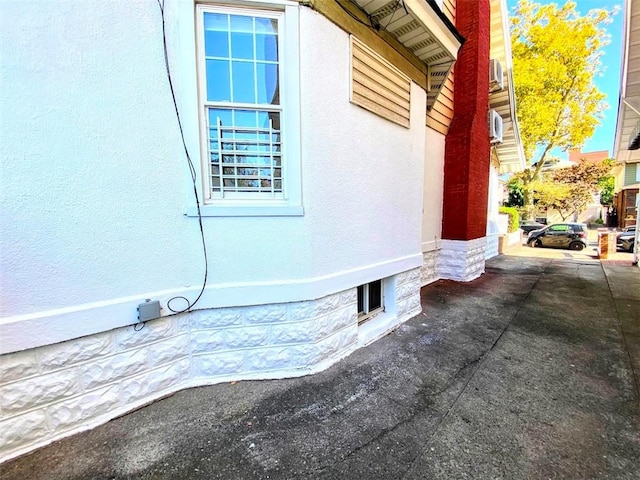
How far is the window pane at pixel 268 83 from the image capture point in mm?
2996

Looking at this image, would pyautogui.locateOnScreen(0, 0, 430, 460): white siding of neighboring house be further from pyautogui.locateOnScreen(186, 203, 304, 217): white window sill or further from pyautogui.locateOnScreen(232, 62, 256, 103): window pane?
pyautogui.locateOnScreen(232, 62, 256, 103): window pane

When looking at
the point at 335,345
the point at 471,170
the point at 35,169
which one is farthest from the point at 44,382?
the point at 471,170

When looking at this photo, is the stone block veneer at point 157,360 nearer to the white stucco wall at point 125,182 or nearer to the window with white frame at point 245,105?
the white stucco wall at point 125,182

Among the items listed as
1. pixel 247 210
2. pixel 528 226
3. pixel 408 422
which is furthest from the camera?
pixel 528 226

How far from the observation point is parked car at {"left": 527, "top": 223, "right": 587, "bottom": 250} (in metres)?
Answer: 13.9

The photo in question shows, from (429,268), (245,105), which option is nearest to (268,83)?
(245,105)

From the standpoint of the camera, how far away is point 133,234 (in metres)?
2.63

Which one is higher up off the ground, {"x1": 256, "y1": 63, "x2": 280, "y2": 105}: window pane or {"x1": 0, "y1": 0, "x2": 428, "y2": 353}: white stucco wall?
{"x1": 256, "y1": 63, "x2": 280, "y2": 105}: window pane

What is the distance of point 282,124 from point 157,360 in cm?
279

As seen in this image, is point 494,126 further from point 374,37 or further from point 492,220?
point 374,37

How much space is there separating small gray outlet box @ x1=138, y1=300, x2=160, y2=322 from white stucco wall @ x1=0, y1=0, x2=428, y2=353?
0.22 feet

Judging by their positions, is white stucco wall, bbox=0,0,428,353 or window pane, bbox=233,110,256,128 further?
window pane, bbox=233,110,256,128

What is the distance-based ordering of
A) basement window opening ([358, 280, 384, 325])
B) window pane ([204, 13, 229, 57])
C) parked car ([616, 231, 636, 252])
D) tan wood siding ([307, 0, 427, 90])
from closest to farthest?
window pane ([204, 13, 229, 57]) → tan wood siding ([307, 0, 427, 90]) → basement window opening ([358, 280, 384, 325]) → parked car ([616, 231, 636, 252])

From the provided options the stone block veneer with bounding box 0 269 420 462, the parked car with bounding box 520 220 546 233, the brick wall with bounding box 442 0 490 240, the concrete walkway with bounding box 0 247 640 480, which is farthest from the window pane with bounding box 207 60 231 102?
the parked car with bounding box 520 220 546 233
